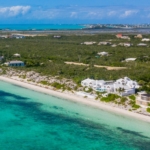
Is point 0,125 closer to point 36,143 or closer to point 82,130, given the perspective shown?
point 36,143

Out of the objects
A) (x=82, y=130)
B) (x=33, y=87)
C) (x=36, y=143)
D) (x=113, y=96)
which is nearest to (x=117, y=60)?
(x=33, y=87)

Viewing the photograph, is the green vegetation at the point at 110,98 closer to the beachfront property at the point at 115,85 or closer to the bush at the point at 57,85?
the beachfront property at the point at 115,85

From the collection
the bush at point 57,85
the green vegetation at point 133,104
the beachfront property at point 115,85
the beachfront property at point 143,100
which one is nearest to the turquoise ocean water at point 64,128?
the green vegetation at point 133,104

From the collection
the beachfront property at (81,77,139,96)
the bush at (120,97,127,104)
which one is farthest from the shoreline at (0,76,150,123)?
the beachfront property at (81,77,139,96)

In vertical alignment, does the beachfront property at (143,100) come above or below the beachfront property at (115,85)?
below

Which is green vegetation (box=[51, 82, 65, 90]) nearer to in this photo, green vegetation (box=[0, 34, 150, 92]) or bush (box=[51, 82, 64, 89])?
bush (box=[51, 82, 64, 89])

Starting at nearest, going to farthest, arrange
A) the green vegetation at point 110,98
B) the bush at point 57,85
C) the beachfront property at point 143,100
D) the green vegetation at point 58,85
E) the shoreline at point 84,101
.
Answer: the shoreline at point 84,101
the beachfront property at point 143,100
the green vegetation at point 110,98
the green vegetation at point 58,85
the bush at point 57,85

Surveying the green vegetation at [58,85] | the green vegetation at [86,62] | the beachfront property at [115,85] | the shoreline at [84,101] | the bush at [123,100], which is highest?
the green vegetation at [86,62]
